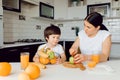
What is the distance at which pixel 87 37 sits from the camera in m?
1.79

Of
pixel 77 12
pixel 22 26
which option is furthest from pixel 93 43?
pixel 77 12

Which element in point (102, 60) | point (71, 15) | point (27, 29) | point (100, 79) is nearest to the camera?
point (100, 79)

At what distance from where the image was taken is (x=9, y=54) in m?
2.41

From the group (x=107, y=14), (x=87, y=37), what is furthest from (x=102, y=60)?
(x=107, y=14)

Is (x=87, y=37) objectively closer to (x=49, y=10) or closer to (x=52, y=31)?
(x=52, y=31)

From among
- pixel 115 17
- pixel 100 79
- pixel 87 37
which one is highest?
pixel 115 17

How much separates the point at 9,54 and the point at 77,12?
244 cm

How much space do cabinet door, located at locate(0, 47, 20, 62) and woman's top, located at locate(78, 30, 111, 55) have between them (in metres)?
1.16

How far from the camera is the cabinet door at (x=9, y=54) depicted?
2.28 metres

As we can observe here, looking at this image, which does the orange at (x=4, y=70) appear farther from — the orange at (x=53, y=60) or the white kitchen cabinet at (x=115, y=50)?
the white kitchen cabinet at (x=115, y=50)

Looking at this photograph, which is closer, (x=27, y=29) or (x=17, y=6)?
(x=17, y=6)

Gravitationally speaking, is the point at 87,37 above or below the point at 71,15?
below

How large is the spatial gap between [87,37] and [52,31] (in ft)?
1.31

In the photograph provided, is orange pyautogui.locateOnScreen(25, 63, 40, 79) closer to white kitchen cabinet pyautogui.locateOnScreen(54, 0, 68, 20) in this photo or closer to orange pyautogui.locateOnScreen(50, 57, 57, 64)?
orange pyautogui.locateOnScreen(50, 57, 57, 64)
